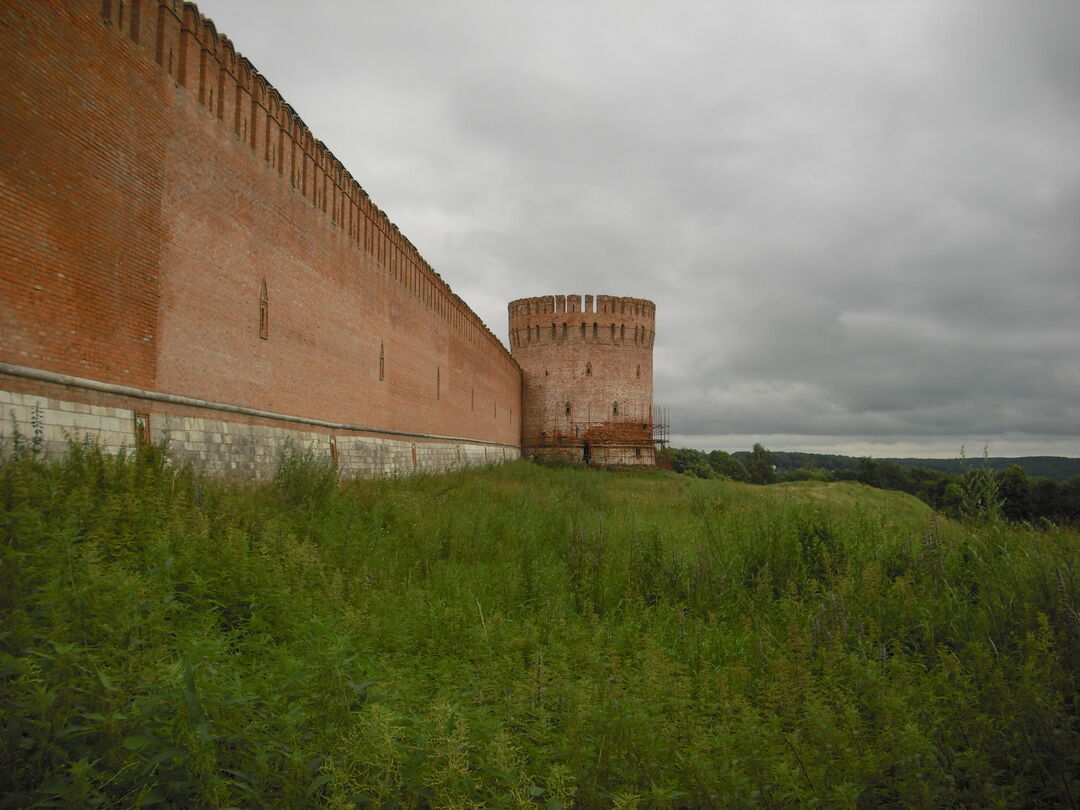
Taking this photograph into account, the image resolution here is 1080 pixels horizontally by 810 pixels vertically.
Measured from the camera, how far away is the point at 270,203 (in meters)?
10.1

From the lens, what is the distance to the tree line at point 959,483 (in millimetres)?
6285

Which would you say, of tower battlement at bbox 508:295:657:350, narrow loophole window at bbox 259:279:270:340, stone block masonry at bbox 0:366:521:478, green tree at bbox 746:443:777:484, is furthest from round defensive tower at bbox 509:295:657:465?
green tree at bbox 746:443:777:484

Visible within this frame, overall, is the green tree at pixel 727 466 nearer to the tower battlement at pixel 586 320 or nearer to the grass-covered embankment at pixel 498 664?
the tower battlement at pixel 586 320

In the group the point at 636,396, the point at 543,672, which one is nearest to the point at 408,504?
the point at 543,672

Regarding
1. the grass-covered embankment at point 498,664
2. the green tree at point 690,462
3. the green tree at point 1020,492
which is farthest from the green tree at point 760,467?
the grass-covered embankment at point 498,664

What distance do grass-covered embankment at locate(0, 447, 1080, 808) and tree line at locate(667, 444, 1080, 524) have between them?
15.6 inches

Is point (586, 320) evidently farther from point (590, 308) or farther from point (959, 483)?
point (959, 483)

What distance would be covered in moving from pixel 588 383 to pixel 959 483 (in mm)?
26300

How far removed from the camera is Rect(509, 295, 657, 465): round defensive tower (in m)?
32.7

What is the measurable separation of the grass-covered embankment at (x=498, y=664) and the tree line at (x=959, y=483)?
396 millimetres

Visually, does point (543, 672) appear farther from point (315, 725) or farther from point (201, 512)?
point (201, 512)

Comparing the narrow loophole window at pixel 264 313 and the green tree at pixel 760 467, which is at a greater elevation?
the narrow loophole window at pixel 264 313

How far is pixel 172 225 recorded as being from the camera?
7.84 metres

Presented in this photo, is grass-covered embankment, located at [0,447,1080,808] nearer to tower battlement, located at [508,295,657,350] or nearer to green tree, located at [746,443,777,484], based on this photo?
tower battlement, located at [508,295,657,350]
